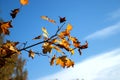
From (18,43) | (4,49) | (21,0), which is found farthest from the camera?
(18,43)

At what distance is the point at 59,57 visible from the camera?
1979 millimetres

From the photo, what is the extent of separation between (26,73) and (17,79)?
99cm

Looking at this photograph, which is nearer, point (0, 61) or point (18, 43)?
point (0, 61)

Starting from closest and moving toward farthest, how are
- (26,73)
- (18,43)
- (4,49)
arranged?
(4,49), (18,43), (26,73)

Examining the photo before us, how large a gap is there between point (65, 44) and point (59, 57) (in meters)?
0.20

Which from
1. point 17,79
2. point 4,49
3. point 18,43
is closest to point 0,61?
point 4,49

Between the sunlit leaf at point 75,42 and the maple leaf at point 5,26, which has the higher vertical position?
the maple leaf at point 5,26

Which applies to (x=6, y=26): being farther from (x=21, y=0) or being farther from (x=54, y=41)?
(x=54, y=41)

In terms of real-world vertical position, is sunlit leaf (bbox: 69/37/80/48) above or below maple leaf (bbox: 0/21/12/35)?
below

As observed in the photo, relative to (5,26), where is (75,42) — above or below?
below

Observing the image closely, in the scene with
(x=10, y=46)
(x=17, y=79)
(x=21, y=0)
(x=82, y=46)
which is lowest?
(x=82, y=46)

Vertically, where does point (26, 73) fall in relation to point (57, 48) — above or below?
above

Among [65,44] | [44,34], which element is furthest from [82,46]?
[44,34]

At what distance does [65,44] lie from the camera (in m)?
1.82
